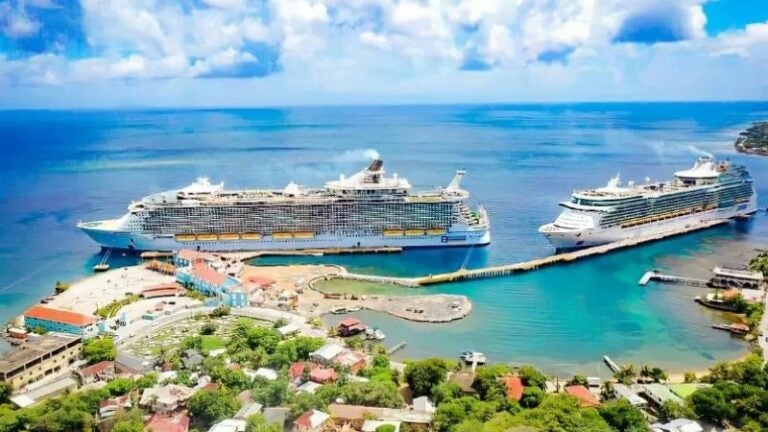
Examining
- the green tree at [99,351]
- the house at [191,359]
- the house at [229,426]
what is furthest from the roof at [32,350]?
the house at [229,426]

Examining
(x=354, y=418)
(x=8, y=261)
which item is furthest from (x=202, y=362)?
(x=8, y=261)

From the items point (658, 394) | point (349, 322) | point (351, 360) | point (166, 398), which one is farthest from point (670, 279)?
point (166, 398)

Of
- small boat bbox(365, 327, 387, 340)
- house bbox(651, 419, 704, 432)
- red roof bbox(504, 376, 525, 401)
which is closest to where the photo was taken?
house bbox(651, 419, 704, 432)

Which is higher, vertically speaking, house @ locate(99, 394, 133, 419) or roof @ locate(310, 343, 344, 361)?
roof @ locate(310, 343, 344, 361)

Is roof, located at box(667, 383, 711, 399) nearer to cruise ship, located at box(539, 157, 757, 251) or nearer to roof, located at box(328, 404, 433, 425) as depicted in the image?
roof, located at box(328, 404, 433, 425)

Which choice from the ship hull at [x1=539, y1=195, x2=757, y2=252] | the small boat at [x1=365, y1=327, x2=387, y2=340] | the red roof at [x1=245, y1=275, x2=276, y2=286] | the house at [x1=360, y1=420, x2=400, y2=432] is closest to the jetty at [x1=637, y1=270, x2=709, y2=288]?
the ship hull at [x1=539, y1=195, x2=757, y2=252]

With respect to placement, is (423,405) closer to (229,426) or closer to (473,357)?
(473,357)

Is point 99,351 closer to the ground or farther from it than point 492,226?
closer to the ground

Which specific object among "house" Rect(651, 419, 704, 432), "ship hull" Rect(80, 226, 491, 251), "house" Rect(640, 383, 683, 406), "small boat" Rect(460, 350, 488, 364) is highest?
"ship hull" Rect(80, 226, 491, 251)
